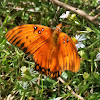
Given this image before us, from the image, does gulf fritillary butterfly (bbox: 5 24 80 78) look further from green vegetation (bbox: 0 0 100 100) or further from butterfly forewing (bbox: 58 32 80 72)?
green vegetation (bbox: 0 0 100 100)

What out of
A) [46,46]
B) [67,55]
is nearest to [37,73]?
[46,46]

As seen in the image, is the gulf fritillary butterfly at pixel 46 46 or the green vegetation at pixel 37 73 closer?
the gulf fritillary butterfly at pixel 46 46

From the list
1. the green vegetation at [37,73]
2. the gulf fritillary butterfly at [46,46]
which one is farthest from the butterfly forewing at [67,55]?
the green vegetation at [37,73]

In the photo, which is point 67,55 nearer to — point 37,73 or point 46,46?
point 46,46

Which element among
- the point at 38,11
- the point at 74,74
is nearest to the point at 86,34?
the point at 74,74

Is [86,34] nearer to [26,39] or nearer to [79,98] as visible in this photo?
[79,98]

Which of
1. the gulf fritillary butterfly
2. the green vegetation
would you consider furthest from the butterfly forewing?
the green vegetation

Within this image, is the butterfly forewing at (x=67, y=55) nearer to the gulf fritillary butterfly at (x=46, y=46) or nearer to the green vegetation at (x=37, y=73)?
the gulf fritillary butterfly at (x=46, y=46)
